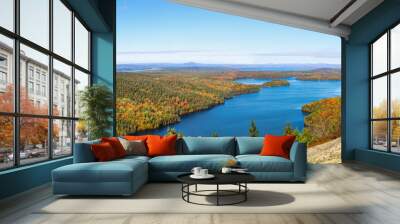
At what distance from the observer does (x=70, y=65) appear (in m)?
8.09

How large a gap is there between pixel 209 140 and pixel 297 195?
2.53m

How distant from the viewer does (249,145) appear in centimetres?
749

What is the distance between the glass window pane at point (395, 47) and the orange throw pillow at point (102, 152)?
631cm

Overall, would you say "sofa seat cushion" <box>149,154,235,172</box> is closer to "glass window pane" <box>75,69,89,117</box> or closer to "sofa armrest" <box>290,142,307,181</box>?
"sofa armrest" <box>290,142,307,181</box>

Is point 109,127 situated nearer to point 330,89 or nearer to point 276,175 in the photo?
point 276,175

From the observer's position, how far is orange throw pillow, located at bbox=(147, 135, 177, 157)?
24.1ft

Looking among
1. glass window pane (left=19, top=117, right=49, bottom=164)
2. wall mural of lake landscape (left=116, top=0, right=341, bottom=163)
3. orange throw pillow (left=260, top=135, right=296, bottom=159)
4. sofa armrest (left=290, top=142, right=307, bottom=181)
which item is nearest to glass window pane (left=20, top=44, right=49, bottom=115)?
glass window pane (left=19, top=117, right=49, bottom=164)

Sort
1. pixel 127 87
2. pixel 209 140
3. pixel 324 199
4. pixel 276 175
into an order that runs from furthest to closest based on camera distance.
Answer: pixel 127 87 → pixel 209 140 → pixel 276 175 → pixel 324 199

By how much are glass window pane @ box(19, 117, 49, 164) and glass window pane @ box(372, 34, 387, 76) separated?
7516mm

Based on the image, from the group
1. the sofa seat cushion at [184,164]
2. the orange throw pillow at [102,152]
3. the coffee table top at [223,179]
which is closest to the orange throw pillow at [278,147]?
the sofa seat cushion at [184,164]

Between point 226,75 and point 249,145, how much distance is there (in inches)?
→ 243

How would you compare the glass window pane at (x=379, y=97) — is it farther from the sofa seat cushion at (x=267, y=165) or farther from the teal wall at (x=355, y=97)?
the sofa seat cushion at (x=267, y=165)

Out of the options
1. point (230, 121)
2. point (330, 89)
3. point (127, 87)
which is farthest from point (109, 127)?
point (330, 89)

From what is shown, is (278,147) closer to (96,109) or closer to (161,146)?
(161,146)
